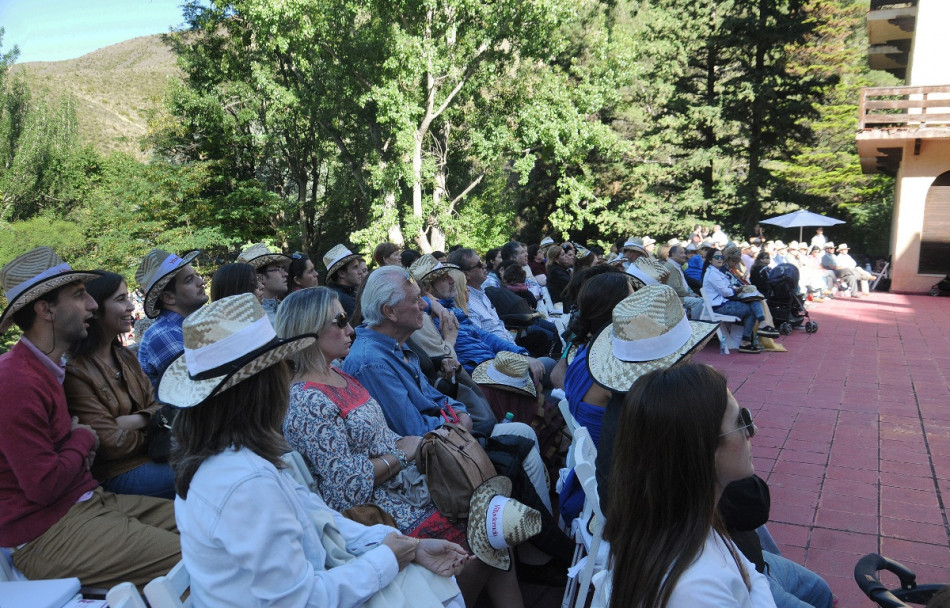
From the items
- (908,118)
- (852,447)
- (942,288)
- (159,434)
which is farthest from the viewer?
(908,118)

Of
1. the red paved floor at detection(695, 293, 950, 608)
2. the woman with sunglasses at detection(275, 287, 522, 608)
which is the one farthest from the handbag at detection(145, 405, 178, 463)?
the red paved floor at detection(695, 293, 950, 608)

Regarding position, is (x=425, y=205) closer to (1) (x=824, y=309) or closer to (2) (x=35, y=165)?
(1) (x=824, y=309)

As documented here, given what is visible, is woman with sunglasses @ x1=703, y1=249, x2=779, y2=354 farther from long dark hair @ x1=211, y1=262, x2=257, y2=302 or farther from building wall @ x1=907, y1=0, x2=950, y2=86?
building wall @ x1=907, y1=0, x2=950, y2=86

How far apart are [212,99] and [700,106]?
17.5m

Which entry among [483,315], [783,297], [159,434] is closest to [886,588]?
[159,434]

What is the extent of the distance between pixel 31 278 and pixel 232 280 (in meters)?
1.63

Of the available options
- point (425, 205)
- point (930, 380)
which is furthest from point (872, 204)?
point (930, 380)

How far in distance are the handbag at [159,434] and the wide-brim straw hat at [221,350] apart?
0.90 m

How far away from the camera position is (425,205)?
73.0ft

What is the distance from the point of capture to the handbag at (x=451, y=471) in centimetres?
266

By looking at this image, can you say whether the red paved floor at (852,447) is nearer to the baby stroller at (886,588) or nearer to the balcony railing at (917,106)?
the baby stroller at (886,588)

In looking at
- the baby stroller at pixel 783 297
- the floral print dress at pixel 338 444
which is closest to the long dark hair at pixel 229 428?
the floral print dress at pixel 338 444

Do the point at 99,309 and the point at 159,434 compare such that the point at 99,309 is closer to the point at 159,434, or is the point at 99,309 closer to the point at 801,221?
the point at 159,434

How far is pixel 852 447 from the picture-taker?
197 inches
